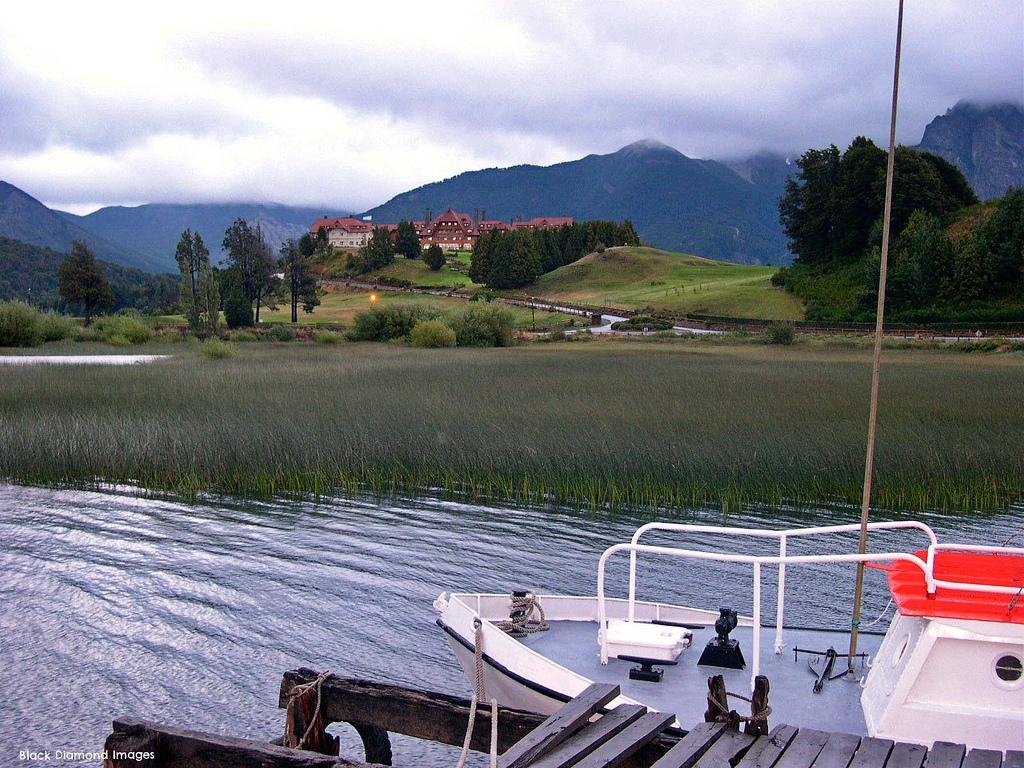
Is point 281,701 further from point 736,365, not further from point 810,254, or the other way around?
point 810,254

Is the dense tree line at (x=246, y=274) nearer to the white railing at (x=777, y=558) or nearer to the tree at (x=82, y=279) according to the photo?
the tree at (x=82, y=279)

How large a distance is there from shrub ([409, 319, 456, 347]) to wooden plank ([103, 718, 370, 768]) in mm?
59446

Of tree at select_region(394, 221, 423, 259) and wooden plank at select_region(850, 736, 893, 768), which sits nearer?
wooden plank at select_region(850, 736, 893, 768)

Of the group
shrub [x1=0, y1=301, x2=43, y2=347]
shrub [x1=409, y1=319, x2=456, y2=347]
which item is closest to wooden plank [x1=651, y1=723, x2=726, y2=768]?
shrub [x1=409, y1=319, x2=456, y2=347]

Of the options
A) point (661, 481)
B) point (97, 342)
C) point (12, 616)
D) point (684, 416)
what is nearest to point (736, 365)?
point (684, 416)

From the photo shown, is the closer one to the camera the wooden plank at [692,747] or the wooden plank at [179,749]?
the wooden plank at [692,747]

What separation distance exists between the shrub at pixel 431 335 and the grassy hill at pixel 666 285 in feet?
115

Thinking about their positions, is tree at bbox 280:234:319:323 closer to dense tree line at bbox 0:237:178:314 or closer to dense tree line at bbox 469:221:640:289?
dense tree line at bbox 469:221:640:289

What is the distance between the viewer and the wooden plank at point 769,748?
6113 mm

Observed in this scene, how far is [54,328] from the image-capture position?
6950cm

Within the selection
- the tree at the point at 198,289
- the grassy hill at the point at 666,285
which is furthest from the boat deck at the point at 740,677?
the grassy hill at the point at 666,285

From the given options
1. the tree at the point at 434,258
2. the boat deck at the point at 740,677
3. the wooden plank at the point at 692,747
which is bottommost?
the boat deck at the point at 740,677

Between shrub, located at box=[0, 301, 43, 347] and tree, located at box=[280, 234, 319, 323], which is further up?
tree, located at box=[280, 234, 319, 323]

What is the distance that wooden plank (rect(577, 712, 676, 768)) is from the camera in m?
6.16
